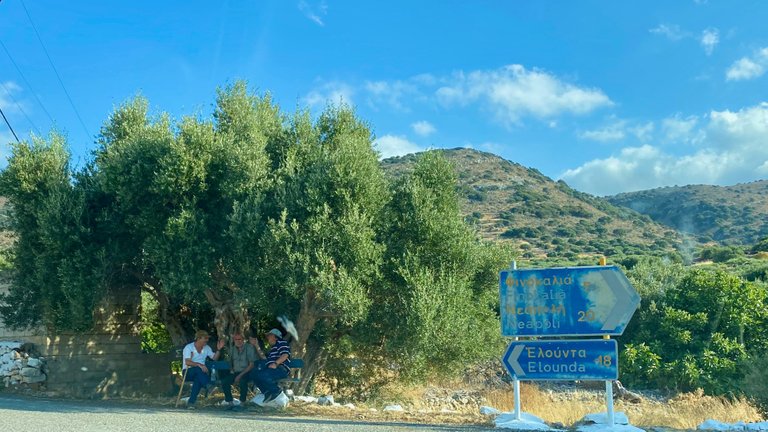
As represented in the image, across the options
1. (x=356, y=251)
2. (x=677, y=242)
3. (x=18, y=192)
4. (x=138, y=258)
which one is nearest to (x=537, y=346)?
(x=356, y=251)

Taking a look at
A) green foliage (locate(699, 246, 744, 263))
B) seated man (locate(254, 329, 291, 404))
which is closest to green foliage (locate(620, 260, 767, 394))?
seated man (locate(254, 329, 291, 404))

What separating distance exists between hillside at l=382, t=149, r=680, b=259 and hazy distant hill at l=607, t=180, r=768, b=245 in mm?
4909

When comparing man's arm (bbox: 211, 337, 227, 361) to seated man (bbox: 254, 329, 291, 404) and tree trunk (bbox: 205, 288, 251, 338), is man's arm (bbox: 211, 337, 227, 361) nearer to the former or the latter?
tree trunk (bbox: 205, 288, 251, 338)

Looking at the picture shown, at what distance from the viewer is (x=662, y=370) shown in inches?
1042

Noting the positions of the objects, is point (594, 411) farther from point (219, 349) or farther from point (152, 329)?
point (152, 329)

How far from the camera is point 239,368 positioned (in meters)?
15.1

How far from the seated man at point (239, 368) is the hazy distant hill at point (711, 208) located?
63869 mm

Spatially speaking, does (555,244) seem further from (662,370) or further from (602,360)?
(602,360)

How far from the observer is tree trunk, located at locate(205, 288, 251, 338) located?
53.5 ft

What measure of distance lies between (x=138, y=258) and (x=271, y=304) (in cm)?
412

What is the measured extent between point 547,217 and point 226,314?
56.4 metres

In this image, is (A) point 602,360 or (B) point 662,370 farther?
(B) point 662,370

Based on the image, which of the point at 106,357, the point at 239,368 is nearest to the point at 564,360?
the point at 239,368

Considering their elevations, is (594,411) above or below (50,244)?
below
